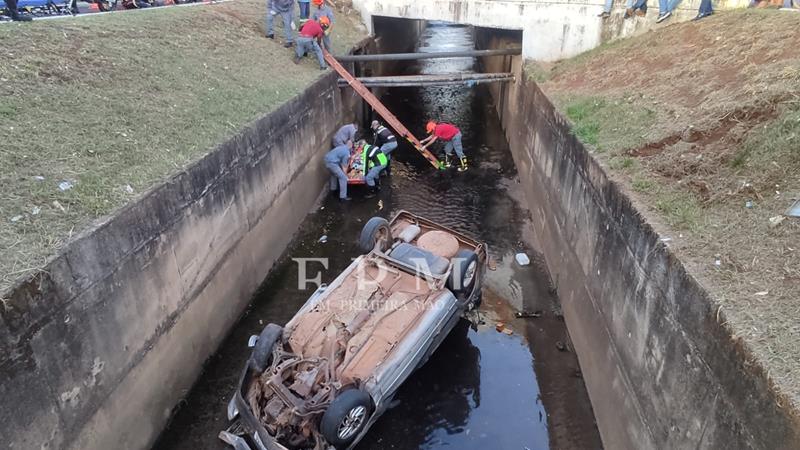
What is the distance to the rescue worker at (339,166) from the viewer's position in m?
11.5

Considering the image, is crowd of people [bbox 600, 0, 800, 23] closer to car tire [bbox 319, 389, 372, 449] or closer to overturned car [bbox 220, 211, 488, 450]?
overturned car [bbox 220, 211, 488, 450]

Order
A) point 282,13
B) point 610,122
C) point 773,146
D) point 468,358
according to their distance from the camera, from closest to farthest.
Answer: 1. point 773,146
2. point 468,358
3. point 610,122
4. point 282,13

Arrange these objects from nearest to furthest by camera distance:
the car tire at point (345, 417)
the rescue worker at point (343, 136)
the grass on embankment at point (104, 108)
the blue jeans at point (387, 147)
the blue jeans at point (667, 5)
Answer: the car tire at point (345, 417)
the grass on embankment at point (104, 108)
the blue jeans at point (667, 5)
the blue jeans at point (387, 147)
the rescue worker at point (343, 136)

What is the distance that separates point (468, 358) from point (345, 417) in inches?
109

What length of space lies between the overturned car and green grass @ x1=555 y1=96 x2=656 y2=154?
8.92 feet

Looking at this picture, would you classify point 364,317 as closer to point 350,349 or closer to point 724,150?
point 350,349

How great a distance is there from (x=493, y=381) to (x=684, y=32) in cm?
887

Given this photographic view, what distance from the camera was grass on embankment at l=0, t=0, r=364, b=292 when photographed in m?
4.86

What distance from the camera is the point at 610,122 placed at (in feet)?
25.8

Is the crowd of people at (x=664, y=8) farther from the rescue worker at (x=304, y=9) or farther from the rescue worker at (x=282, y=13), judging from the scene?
the rescue worker at (x=304, y=9)

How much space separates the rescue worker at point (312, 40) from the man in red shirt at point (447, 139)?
3.65 m

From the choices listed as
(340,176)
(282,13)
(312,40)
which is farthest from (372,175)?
(282,13)

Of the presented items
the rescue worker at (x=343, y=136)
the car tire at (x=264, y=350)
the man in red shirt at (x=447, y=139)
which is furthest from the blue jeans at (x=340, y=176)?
the car tire at (x=264, y=350)

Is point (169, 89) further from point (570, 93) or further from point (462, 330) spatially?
point (570, 93)
